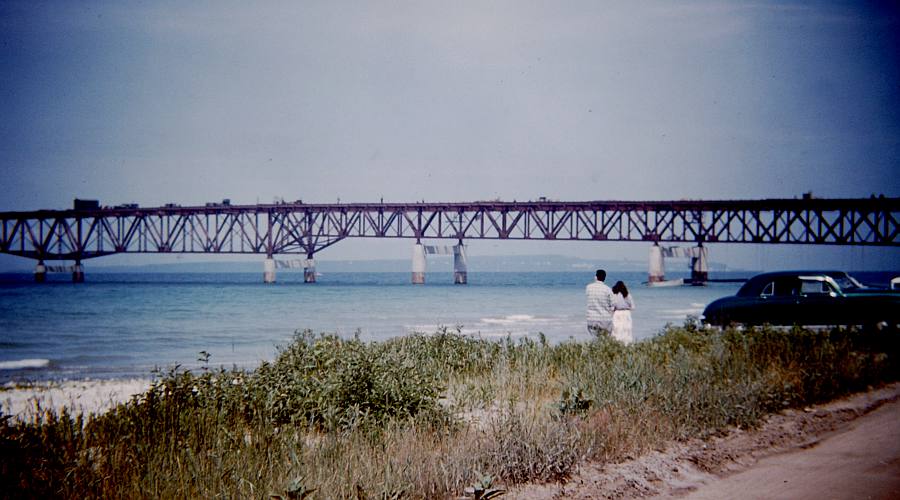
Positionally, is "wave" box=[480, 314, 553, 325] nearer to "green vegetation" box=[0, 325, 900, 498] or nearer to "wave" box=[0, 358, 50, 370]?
"wave" box=[0, 358, 50, 370]

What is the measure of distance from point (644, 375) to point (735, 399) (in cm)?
114

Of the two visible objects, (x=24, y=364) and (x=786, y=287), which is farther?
(x=24, y=364)

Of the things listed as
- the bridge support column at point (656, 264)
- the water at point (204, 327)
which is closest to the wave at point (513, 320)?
the water at point (204, 327)

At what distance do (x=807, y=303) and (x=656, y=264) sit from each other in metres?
70.3

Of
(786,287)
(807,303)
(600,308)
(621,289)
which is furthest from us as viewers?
(786,287)

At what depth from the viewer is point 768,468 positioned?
7.03m

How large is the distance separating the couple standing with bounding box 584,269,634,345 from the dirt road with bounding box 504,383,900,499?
17.0ft

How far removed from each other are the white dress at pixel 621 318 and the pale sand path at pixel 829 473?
5.87 m

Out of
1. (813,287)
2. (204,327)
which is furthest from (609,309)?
(204,327)

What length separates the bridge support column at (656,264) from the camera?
83.9 m

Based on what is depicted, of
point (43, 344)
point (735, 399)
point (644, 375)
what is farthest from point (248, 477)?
point (43, 344)

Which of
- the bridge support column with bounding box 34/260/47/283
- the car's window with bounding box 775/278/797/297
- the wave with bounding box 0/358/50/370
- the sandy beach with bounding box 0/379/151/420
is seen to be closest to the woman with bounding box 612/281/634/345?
the car's window with bounding box 775/278/797/297

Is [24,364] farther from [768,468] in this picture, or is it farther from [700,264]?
[700,264]

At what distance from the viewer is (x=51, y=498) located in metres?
4.86
